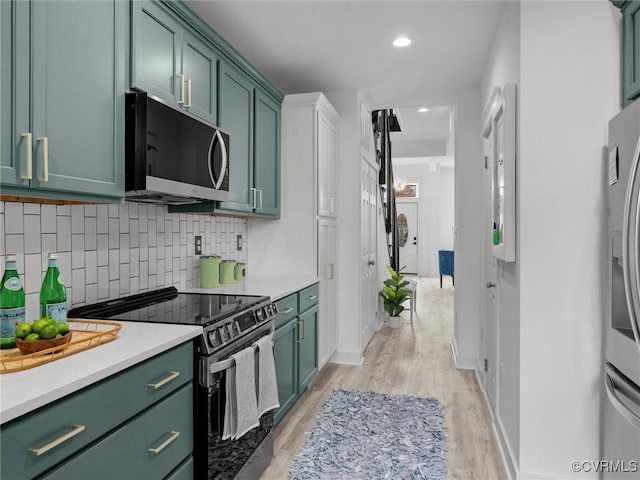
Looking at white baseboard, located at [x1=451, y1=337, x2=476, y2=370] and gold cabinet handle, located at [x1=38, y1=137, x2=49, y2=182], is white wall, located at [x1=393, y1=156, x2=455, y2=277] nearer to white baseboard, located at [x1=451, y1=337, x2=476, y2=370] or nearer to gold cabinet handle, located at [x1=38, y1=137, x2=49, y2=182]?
white baseboard, located at [x1=451, y1=337, x2=476, y2=370]

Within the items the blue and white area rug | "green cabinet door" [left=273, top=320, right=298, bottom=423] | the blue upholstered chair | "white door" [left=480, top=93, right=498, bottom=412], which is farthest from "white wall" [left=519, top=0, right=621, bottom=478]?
the blue upholstered chair

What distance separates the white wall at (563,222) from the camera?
2039mm

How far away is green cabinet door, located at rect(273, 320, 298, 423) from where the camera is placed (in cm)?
266

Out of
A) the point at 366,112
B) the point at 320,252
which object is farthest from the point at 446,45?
the point at 320,252

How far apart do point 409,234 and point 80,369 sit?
11.3 m

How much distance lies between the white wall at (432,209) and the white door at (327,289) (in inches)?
320

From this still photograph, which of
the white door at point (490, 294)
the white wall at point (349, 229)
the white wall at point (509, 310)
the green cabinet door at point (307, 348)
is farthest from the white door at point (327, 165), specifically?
the white wall at point (509, 310)

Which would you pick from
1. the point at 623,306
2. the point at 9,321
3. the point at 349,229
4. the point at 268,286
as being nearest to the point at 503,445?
the point at 623,306

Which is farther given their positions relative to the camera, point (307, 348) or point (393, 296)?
point (393, 296)

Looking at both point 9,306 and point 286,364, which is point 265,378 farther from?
point 9,306

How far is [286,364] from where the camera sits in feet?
9.20

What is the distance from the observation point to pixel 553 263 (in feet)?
6.84

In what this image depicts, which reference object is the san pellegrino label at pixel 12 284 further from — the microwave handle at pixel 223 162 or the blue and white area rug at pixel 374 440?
the blue and white area rug at pixel 374 440

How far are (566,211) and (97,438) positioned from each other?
208cm
